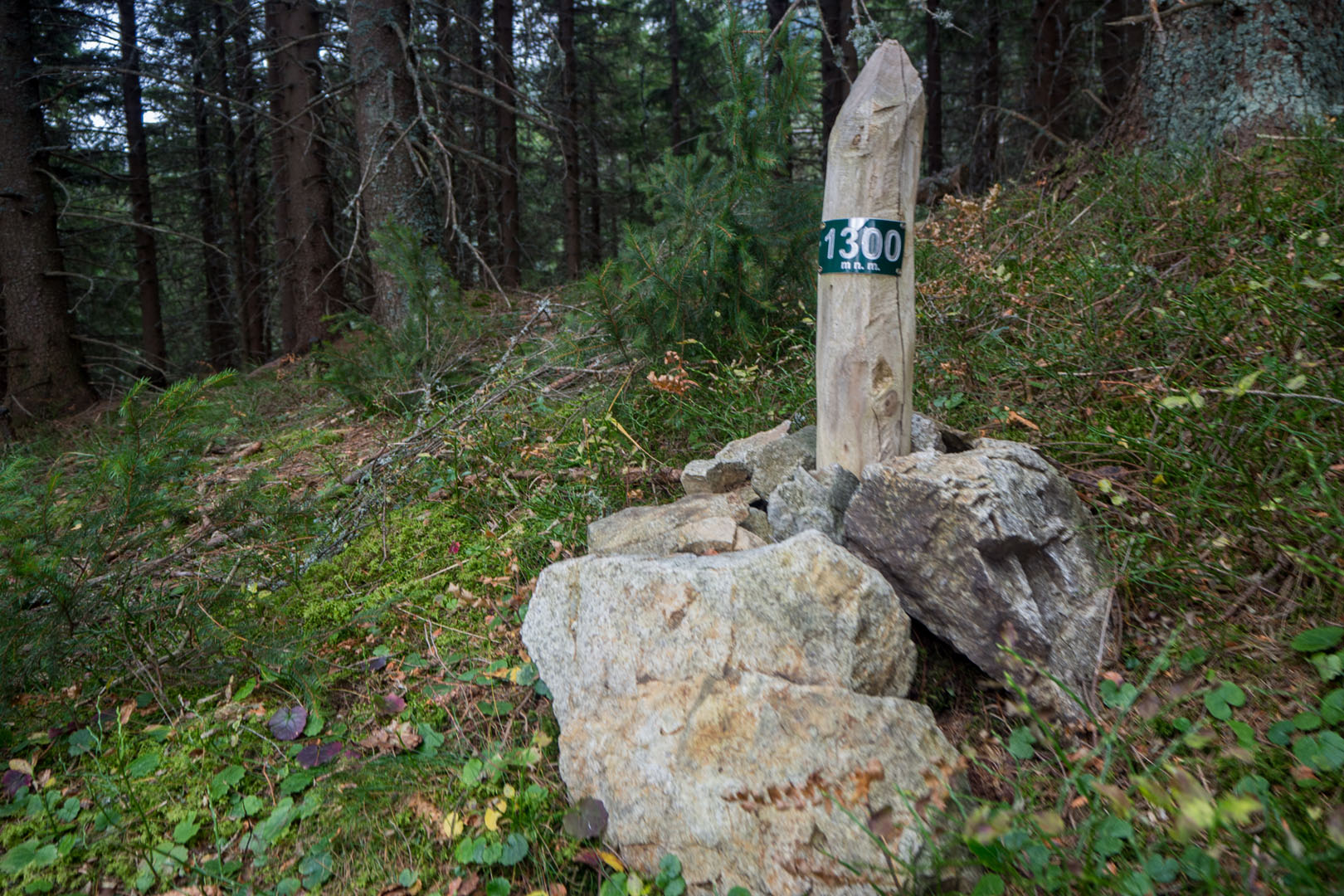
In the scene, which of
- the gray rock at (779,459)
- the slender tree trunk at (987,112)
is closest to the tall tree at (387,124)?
the gray rock at (779,459)

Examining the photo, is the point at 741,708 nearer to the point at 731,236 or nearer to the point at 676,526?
the point at 676,526

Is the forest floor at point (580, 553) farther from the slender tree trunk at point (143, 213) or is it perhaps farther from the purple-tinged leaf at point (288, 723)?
the slender tree trunk at point (143, 213)

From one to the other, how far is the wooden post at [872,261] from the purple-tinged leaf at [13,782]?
9.69 feet

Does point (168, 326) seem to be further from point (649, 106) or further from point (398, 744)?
point (398, 744)

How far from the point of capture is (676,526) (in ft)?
9.68

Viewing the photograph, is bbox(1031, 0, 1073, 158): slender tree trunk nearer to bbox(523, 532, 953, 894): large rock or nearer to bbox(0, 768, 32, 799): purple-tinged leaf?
bbox(523, 532, 953, 894): large rock

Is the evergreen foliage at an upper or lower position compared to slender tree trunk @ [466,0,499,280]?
lower

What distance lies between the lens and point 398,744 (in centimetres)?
259

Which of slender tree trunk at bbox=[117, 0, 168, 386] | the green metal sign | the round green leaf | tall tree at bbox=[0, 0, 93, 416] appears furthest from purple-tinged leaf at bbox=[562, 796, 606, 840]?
slender tree trunk at bbox=[117, 0, 168, 386]

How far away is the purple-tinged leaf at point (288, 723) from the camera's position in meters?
2.59

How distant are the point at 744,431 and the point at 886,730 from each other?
205 centimetres

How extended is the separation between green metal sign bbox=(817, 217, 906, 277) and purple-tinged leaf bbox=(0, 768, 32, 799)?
3178 mm

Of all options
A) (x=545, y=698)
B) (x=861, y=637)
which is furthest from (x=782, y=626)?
(x=545, y=698)

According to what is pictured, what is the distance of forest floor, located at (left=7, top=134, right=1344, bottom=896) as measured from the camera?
2.02 metres
